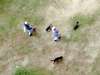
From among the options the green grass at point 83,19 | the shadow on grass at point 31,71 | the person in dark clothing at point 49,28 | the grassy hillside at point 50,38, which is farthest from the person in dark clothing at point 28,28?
the shadow on grass at point 31,71

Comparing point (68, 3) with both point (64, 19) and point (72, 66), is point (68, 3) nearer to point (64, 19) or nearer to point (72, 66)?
point (64, 19)

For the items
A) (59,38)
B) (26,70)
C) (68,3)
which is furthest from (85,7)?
(26,70)

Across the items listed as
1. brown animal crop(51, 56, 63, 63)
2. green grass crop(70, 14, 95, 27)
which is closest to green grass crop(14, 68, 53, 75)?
brown animal crop(51, 56, 63, 63)

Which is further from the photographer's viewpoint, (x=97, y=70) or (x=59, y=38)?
(x=59, y=38)

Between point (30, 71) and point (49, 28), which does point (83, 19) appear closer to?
point (49, 28)

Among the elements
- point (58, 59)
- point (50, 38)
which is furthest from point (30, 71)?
point (50, 38)

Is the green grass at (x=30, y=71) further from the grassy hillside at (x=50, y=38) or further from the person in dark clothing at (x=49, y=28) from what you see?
the person in dark clothing at (x=49, y=28)

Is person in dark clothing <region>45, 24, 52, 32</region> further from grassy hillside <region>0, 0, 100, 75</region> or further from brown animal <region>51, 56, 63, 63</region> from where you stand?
brown animal <region>51, 56, 63, 63</region>

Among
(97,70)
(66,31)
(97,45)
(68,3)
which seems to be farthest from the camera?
(68,3)
